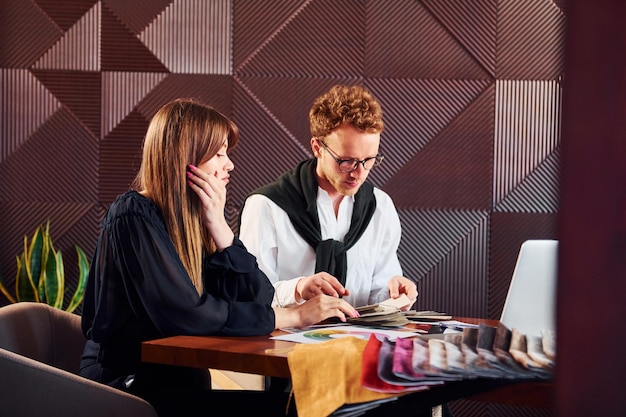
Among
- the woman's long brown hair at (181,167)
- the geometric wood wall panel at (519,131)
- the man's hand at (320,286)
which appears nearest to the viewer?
the woman's long brown hair at (181,167)

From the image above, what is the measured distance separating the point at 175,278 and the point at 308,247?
1443mm

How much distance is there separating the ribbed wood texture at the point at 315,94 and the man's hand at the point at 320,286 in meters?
2.23

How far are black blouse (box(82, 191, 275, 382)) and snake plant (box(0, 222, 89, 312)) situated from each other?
8.38ft

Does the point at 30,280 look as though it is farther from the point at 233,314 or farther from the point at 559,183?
the point at 559,183

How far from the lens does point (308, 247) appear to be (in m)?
3.82

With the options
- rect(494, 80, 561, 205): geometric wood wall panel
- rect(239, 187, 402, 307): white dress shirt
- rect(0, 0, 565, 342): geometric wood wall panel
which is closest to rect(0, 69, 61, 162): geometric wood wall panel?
rect(0, 0, 565, 342): geometric wood wall panel

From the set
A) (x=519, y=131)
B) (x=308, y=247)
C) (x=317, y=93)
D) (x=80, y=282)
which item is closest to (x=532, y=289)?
(x=308, y=247)

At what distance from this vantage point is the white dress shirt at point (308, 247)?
378 cm

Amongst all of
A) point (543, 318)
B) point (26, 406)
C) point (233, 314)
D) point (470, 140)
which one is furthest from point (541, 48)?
point (26, 406)

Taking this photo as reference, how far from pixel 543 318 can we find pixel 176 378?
1323 millimetres

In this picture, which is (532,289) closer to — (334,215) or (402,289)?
(402,289)

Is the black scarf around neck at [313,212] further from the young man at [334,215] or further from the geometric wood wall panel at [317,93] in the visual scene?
the geometric wood wall panel at [317,93]

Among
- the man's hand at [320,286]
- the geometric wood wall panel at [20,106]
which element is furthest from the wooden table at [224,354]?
the geometric wood wall panel at [20,106]

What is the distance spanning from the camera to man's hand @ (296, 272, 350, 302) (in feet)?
10.1
